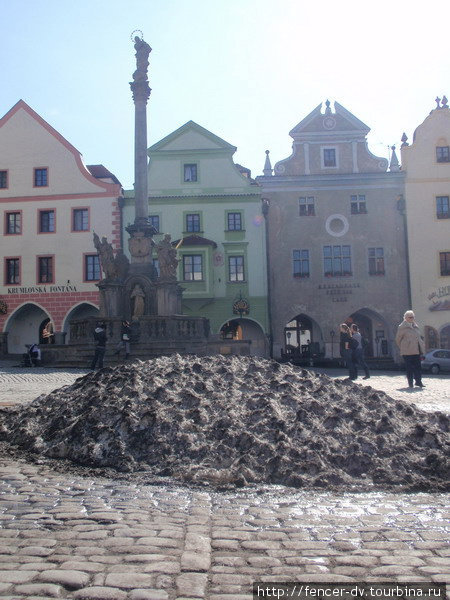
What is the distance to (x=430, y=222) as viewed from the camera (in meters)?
38.4

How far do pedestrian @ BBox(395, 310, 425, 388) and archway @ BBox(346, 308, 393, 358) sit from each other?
2245 centimetres

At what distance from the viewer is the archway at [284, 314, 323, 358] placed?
38.1 m

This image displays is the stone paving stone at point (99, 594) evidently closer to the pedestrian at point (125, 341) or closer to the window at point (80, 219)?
the pedestrian at point (125, 341)

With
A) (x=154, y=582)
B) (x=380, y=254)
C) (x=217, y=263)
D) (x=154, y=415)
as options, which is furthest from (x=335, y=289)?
(x=154, y=582)

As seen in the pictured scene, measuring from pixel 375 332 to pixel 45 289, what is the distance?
776 inches

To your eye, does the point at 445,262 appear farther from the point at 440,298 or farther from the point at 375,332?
the point at 375,332

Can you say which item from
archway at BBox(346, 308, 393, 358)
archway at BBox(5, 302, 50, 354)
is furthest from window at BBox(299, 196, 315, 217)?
archway at BBox(5, 302, 50, 354)

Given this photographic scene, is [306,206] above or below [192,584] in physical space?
above

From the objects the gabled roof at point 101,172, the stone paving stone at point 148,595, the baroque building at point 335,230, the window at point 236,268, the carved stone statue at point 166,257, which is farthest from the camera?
the gabled roof at point 101,172

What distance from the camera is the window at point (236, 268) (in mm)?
37812

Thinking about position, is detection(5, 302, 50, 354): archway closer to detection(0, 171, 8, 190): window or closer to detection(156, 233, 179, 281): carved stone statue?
detection(0, 171, 8, 190): window

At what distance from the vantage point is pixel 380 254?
3819 centimetres

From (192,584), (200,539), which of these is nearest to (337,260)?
(200,539)

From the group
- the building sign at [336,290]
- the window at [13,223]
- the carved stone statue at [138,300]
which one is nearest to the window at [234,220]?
the building sign at [336,290]
